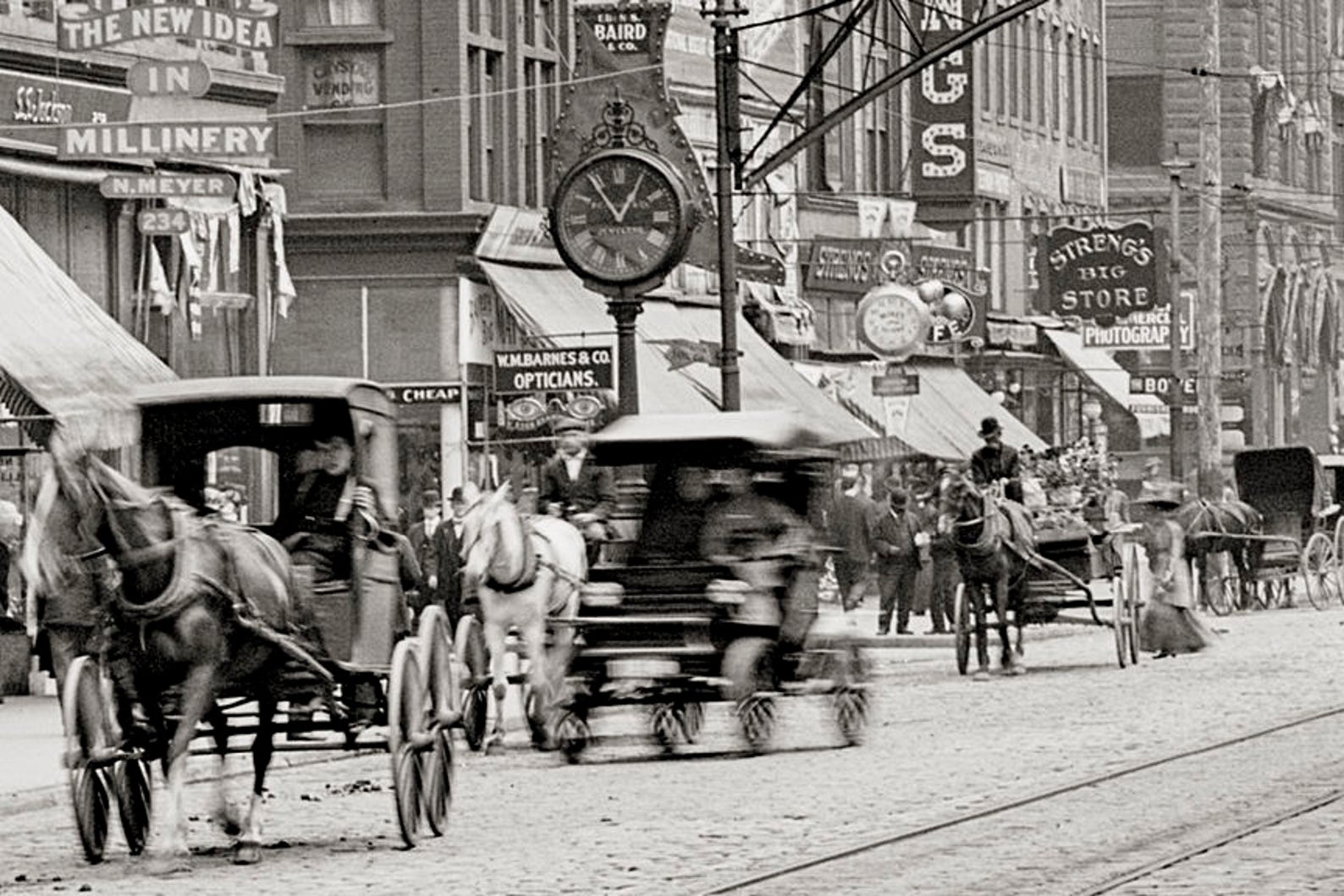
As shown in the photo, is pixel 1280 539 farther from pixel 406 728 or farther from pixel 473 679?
pixel 406 728

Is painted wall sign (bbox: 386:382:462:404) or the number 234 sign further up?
the number 234 sign

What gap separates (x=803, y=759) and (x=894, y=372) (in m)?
27.3

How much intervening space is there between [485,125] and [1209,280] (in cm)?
1333

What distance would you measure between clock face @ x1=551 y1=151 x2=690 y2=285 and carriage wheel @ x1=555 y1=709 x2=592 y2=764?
433 inches

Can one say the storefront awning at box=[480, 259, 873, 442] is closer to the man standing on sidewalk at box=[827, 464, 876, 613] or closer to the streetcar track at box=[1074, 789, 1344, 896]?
the man standing on sidewalk at box=[827, 464, 876, 613]

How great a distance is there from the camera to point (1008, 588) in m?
32.7

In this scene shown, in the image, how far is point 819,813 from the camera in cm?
1856

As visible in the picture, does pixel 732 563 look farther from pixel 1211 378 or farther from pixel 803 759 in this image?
pixel 1211 378

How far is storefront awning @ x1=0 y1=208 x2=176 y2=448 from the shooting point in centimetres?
2956

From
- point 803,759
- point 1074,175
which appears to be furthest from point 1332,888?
point 1074,175

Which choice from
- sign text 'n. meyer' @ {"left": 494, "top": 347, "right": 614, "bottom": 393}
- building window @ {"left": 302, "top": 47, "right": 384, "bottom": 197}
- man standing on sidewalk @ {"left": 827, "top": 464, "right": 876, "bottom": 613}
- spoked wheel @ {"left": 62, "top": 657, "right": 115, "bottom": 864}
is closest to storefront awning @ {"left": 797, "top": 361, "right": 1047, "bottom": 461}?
building window @ {"left": 302, "top": 47, "right": 384, "bottom": 197}

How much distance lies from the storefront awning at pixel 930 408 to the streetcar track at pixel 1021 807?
30.2 meters

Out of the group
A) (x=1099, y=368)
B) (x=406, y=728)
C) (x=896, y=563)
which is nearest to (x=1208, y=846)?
(x=406, y=728)

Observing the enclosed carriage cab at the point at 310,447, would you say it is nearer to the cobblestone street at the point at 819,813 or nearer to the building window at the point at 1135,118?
the cobblestone street at the point at 819,813
